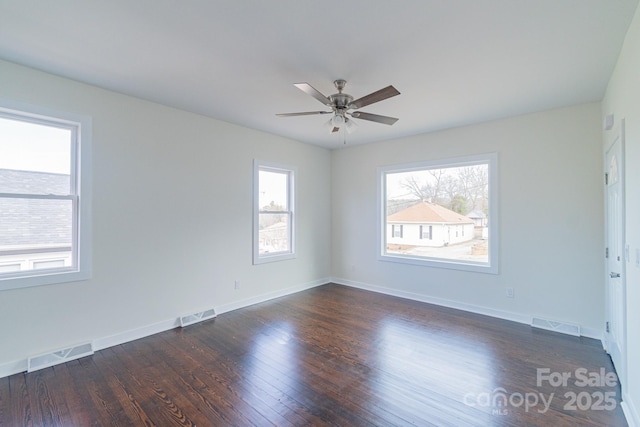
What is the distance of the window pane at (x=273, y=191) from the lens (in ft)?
16.0

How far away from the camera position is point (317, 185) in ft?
18.9

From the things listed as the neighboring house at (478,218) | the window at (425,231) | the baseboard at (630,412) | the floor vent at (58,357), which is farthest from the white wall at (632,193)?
the floor vent at (58,357)

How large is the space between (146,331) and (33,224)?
5.24ft

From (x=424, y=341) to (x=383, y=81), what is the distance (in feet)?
9.21

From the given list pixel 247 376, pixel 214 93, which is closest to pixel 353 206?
pixel 214 93

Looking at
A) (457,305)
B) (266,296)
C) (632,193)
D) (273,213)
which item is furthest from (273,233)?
(632,193)

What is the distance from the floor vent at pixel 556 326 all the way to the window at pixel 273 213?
364 centimetres

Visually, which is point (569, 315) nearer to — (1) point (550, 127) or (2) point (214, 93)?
(1) point (550, 127)

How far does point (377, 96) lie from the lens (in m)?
2.49

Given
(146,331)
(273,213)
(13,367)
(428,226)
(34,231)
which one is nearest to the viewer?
(13,367)

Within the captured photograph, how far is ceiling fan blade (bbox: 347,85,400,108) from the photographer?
235 cm

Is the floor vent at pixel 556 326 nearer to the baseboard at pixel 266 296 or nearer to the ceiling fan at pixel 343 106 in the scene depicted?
the ceiling fan at pixel 343 106

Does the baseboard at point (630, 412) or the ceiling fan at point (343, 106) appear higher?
the ceiling fan at point (343, 106)

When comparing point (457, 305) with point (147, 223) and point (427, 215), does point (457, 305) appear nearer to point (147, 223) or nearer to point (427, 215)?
point (427, 215)
